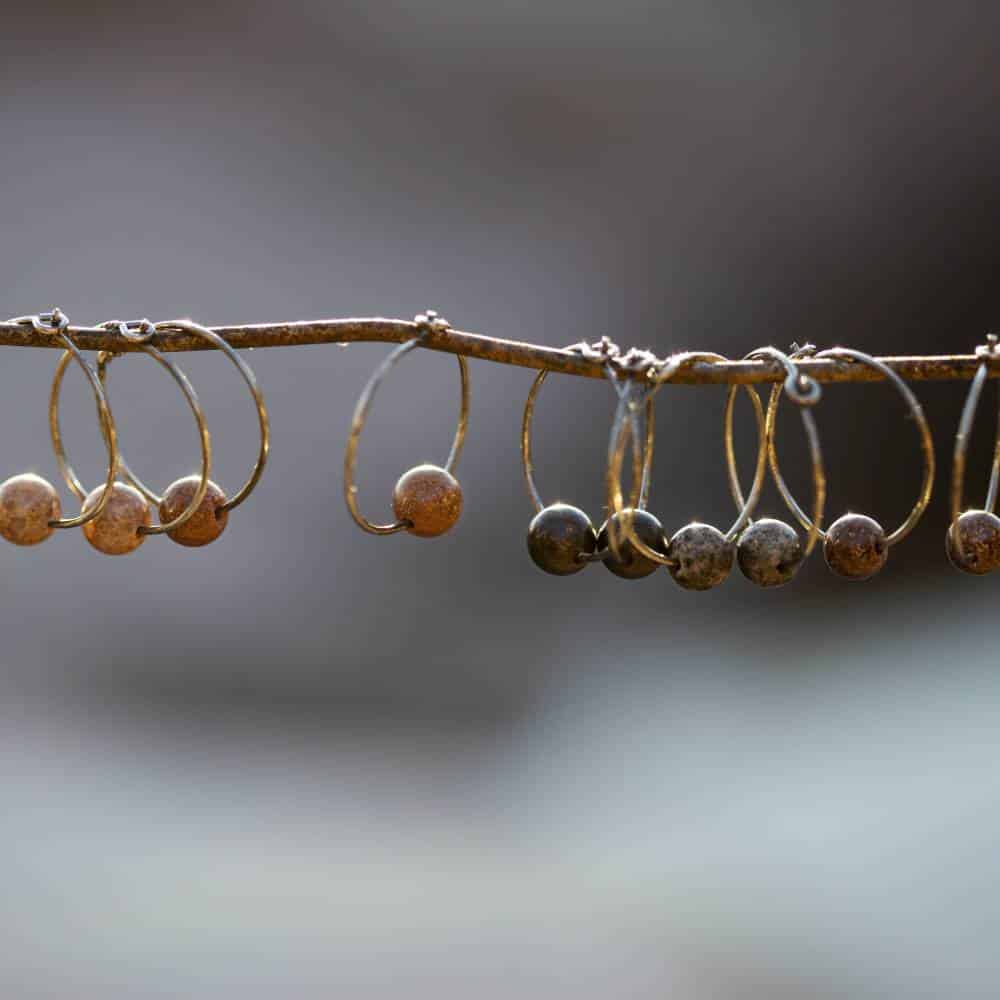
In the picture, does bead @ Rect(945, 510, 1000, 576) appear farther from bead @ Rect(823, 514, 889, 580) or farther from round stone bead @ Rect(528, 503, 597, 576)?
round stone bead @ Rect(528, 503, 597, 576)

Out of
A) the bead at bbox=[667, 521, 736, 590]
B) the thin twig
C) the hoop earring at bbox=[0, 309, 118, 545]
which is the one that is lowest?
the bead at bbox=[667, 521, 736, 590]

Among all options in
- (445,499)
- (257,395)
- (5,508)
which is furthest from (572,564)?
(5,508)

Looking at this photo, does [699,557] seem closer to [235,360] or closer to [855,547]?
[855,547]

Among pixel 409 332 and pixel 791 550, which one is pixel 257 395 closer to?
pixel 409 332

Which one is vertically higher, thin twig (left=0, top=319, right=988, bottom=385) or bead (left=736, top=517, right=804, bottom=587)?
thin twig (left=0, top=319, right=988, bottom=385)

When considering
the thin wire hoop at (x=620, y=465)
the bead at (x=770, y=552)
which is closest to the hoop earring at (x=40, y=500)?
the thin wire hoop at (x=620, y=465)

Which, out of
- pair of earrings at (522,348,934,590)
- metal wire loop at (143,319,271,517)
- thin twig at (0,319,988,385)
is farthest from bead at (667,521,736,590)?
metal wire loop at (143,319,271,517)
